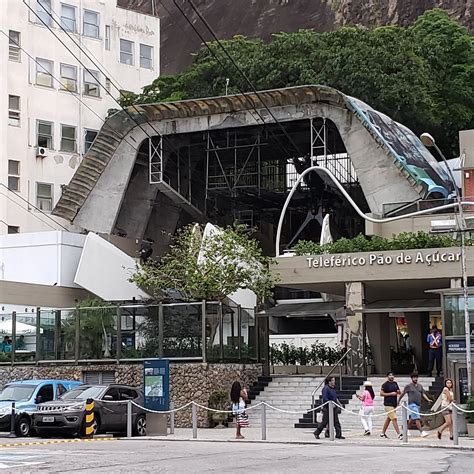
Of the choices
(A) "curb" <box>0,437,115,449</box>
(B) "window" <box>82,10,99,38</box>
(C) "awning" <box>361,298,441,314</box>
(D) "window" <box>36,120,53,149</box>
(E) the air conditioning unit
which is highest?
(B) "window" <box>82,10,99,38</box>

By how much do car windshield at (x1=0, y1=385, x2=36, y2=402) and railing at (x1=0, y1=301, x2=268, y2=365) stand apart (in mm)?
6472

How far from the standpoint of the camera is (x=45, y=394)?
30.5 m

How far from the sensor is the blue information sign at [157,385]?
99.1 feet

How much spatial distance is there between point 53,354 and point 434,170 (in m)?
21.3

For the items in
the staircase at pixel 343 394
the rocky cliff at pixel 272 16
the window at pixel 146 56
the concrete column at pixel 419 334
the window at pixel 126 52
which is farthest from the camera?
the rocky cliff at pixel 272 16

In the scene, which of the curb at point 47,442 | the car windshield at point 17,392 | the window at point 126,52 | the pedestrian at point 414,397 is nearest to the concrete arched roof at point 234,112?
the window at point 126,52

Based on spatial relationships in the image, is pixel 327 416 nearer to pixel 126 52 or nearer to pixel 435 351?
pixel 435 351

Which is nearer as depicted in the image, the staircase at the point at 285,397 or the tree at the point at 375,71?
the staircase at the point at 285,397

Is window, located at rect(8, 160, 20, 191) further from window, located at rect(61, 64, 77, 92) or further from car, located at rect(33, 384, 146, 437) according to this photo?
car, located at rect(33, 384, 146, 437)

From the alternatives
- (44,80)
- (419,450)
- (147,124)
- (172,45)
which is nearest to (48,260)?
(147,124)

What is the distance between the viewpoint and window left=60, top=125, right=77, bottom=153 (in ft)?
211

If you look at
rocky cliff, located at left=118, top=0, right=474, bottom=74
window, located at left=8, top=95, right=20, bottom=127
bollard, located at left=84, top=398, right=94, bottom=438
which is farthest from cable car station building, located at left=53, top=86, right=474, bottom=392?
rocky cliff, located at left=118, top=0, right=474, bottom=74

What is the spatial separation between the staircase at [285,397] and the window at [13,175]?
2848 cm

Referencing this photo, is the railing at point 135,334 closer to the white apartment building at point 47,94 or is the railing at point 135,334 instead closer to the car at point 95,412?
the car at point 95,412
